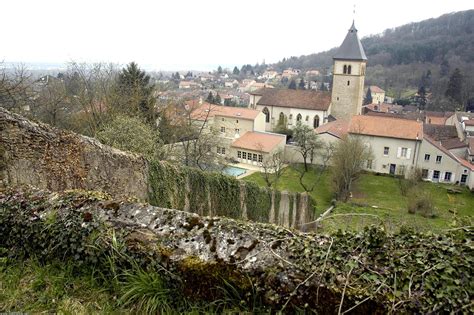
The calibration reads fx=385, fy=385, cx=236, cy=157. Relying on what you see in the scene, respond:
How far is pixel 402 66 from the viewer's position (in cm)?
11831

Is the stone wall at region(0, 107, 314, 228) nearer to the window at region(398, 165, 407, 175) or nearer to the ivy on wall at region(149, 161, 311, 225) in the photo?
the ivy on wall at region(149, 161, 311, 225)

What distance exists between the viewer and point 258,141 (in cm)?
4231

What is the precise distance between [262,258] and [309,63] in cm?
17923

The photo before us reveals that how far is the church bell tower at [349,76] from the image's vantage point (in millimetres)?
53906

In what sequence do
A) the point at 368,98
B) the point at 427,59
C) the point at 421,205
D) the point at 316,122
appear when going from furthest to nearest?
1. the point at 427,59
2. the point at 368,98
3. the point at 316,122
4. the point at 421,205

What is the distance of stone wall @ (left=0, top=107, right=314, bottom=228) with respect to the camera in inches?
286

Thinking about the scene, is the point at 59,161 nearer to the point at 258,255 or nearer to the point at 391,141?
the point at 258,255

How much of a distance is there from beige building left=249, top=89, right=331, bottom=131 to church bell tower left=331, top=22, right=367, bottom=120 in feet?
6.66

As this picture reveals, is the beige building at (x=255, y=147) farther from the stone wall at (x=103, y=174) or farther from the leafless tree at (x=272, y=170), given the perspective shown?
the stone wall at (x=103, y=174)

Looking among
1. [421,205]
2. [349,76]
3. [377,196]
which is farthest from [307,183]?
[349,76]

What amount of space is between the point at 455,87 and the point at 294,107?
1891 inches

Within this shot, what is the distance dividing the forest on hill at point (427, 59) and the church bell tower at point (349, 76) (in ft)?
138

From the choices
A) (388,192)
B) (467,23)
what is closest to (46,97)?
(388,192)

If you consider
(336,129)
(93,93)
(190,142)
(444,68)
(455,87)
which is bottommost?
(336,129)
